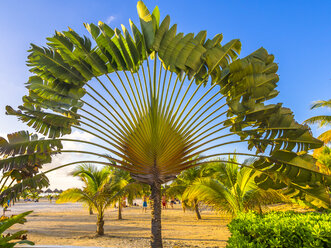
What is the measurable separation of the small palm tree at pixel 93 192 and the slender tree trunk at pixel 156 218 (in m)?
6.51

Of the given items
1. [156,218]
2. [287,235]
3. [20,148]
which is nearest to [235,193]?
[156,218]

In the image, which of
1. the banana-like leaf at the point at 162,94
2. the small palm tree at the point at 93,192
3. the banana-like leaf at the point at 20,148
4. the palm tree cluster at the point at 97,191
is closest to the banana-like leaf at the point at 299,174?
the banana-like leaf at the point at 162,94

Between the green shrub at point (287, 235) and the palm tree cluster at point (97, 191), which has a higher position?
the palm tree cluster at point (97, 191)

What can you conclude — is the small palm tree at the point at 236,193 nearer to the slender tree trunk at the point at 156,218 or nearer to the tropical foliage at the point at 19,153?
the slender tree trunk at the point at 156,218

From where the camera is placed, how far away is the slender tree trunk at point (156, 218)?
5.45 metres

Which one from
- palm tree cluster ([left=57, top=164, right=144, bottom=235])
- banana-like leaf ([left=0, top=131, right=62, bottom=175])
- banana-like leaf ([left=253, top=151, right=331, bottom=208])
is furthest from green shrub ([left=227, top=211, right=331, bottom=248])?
palm tree cluster ([left=57, top=164, right=144, bottom=235])

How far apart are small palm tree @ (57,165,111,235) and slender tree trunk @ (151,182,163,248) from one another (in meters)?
6.51

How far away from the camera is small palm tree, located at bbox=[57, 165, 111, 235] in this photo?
11.7 meters

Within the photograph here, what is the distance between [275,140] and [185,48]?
3282 millimetres

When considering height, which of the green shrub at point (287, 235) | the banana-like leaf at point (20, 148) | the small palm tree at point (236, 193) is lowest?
the green shrub at point (287, 235)

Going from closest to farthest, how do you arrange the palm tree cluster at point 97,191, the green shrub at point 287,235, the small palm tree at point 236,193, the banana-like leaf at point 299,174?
1. the green shrub at point 287,235
2. the banana-like leaf at point 299,174
3. the small palm tree at point 236,193
4. the palm tree cluster at point 97,191

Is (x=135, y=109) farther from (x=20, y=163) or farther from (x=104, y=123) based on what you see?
(x=20, y=163)

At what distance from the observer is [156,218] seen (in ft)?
18.4

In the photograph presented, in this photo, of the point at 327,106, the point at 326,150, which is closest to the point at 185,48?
the point at 326,150
